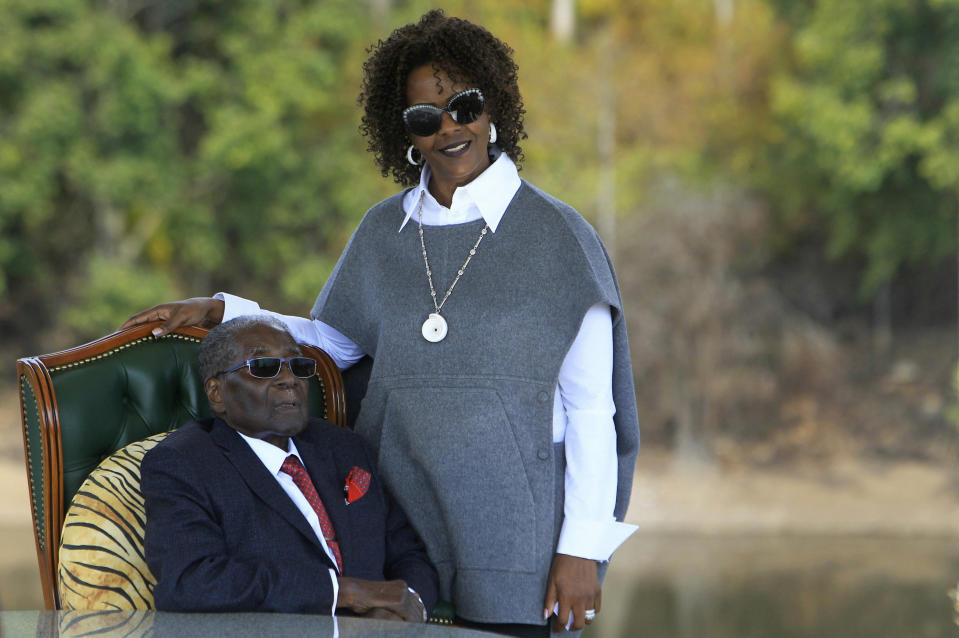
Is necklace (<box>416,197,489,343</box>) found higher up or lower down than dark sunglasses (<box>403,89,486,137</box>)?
lower down

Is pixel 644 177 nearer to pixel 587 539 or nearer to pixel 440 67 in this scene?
pixel 440 67

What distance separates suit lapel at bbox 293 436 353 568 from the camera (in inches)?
76.2

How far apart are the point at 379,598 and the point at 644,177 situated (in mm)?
10515

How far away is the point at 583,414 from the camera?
1922 mm

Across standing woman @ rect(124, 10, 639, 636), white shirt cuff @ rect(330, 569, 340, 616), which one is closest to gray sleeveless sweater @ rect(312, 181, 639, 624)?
standing woman @ rect(124, 10, 639, 636)

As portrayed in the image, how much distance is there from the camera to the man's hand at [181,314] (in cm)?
225

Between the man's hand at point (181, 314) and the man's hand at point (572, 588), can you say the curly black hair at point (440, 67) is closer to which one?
the man's hand at point (181, 314)

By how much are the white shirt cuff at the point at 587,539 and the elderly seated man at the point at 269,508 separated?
24cm

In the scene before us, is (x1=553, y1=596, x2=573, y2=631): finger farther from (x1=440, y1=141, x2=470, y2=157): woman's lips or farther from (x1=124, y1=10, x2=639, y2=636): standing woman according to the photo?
(x1=440, y1=141, x2=470, y2=157): woman's lips

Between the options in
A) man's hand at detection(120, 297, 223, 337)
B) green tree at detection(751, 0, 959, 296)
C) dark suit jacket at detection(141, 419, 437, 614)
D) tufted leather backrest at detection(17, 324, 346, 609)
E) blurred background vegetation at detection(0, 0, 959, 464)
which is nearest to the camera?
dark suit jacket at detection(141, 419, 437, 614)

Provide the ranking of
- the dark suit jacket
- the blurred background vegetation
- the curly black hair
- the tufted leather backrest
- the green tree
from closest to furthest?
the dark suit jacket < the curly black hair < the tufted leather backrest < the green tree < the blurred background vegetation

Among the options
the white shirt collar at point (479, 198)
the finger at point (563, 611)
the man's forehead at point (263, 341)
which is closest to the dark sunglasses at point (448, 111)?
the white shirt collar at point (479, 198)

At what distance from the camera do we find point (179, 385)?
2285mm

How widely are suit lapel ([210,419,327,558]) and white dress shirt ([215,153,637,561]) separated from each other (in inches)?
16.4
